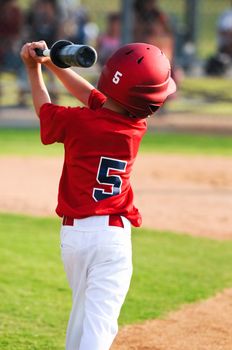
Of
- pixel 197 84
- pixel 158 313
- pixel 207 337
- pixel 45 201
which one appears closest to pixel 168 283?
pixel 158 313

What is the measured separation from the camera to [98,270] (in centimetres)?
457

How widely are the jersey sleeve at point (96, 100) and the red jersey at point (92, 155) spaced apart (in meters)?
0.18

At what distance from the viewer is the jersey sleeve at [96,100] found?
4.88 metres

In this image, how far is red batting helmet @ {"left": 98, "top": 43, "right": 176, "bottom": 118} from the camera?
4605 millimetres

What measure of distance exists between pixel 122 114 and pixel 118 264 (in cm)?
70

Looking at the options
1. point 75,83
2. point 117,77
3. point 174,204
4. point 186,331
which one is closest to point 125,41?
point 174,204

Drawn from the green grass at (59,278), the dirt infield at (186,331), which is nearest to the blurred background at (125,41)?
the green grass at (59,278)

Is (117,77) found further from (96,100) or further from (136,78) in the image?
(96,100)

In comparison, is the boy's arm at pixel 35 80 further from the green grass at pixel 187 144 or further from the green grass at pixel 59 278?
the green grass at pixel 187 144

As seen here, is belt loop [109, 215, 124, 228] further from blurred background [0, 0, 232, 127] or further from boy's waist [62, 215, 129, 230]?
blurred background [0, 0, 232, 127]

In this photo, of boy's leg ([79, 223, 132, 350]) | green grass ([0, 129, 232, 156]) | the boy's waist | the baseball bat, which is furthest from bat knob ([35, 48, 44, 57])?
green grass ([0, 129, 232, 156])

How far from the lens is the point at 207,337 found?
6047 millimetres

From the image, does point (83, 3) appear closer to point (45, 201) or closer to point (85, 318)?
point (45, 201)

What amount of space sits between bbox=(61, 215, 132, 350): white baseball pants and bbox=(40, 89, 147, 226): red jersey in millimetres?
70
